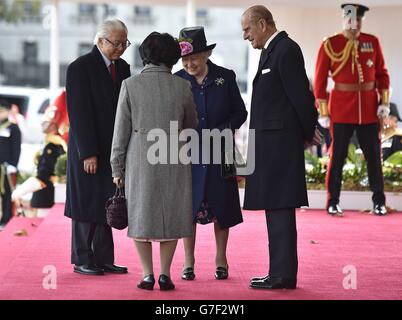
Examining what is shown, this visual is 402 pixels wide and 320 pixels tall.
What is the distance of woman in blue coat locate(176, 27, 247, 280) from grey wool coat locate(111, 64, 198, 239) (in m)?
0.58

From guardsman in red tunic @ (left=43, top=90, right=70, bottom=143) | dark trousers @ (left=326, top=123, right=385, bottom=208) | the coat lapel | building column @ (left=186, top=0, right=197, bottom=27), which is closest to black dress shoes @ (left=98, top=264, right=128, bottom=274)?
the coat lapel

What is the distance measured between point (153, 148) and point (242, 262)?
1666 mm

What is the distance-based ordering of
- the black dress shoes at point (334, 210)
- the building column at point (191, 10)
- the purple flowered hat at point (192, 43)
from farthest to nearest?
the building column at point (191, 10) < the black dress shoes at point (334, 210) < the purple flowered hat at point (192, 43)

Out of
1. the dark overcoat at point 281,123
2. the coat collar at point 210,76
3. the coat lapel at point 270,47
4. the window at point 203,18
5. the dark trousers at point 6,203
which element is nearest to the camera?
the dark overcoat at point 281,123

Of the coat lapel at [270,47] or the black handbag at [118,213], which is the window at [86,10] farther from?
the black handbag at [118,213]

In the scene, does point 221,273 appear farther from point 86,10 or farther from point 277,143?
point 86,10

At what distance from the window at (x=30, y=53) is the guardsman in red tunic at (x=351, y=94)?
32493 mm

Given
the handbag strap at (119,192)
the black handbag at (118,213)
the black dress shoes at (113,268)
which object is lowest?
the black dress shoes at (113,268)

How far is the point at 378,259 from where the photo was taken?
7672 mm

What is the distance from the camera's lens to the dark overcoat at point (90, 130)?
661 centimetres

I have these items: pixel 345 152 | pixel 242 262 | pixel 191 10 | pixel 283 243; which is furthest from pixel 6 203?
pixel 283 243

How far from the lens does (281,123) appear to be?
20.2 feet

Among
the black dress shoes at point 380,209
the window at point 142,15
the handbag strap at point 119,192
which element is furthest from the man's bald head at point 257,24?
the window at point 142,15
